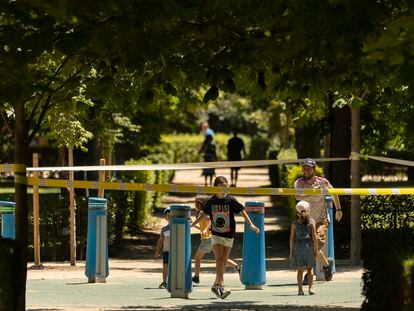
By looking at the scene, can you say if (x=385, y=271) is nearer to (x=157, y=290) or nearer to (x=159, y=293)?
(x=159, y=293)

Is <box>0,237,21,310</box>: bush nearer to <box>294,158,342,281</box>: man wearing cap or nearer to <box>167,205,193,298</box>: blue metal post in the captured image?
<box>167,205,193,298</box>: blue metal post

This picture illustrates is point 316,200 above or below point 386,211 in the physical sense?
above

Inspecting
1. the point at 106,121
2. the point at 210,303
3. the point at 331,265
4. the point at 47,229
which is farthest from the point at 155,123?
the point at 210,303

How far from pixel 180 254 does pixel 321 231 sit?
2448 mm

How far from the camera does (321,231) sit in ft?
47.5

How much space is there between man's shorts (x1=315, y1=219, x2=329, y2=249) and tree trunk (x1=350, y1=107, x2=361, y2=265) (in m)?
2.88

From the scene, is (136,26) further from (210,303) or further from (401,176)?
(401,176)

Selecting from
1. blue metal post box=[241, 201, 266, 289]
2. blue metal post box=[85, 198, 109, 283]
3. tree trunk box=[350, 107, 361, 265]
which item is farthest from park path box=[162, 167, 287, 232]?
blue metal post box=[241, 201, 266, 289]

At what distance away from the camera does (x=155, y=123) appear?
32.8m

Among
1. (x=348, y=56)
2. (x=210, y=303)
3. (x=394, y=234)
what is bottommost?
(x=210, y=303)

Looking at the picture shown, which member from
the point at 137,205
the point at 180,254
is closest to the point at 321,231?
the point at 180,254

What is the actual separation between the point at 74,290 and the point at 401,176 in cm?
2638

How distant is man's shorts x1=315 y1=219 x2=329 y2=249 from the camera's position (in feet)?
47.5

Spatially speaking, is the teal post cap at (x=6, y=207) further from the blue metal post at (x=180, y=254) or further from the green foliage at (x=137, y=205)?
the green foliage at (x=137, y=205)
